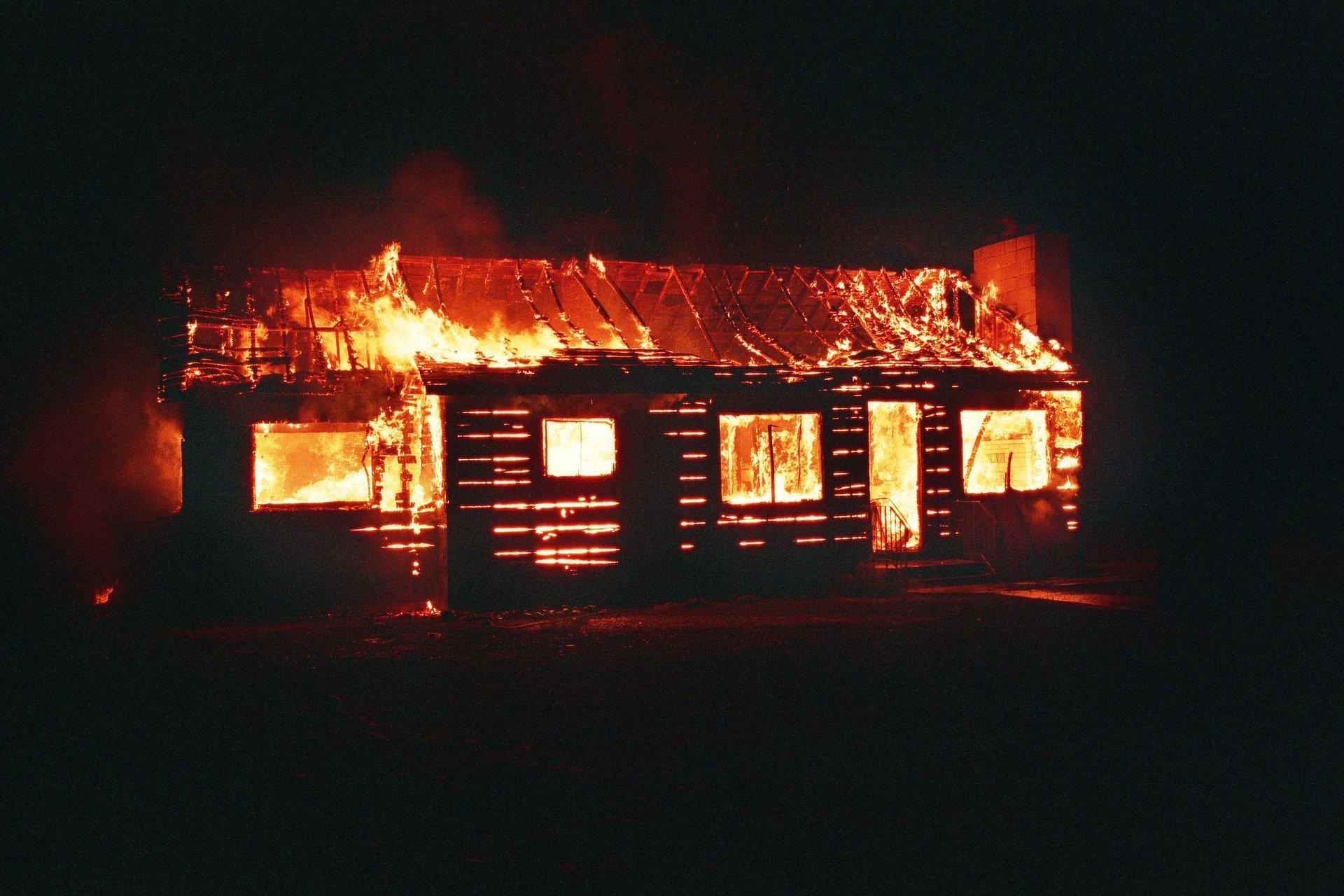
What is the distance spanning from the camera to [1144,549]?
20219 mm

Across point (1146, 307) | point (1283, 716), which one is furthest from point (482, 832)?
point (1146, 307)

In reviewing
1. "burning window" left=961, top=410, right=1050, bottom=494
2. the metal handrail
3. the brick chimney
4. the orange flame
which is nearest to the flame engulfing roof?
the orange flame

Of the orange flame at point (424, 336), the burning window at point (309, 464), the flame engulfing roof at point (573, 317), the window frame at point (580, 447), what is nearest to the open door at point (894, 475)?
the flame engulfing roof at point (573, 317)

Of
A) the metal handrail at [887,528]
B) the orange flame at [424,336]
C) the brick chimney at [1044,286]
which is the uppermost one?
the brick chimney at [1044,286]

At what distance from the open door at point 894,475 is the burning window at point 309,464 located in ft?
26.2

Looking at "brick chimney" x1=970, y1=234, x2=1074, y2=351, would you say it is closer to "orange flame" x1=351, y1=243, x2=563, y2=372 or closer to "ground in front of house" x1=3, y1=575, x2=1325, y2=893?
"ground in front of house" x1=3, y1=575, x2=1325, y2=893

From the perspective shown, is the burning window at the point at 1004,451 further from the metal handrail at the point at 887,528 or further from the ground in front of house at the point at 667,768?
the ground in front of house at the point at 667,768

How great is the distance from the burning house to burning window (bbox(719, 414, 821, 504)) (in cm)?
4

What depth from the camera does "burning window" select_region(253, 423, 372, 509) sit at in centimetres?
1520

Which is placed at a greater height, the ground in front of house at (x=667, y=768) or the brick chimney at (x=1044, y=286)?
the brick chimney at (x=1044, y=286)

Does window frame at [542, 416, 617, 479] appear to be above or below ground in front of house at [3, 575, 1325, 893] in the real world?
above

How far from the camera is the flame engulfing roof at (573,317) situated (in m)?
15.4

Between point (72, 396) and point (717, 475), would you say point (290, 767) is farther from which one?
point (72, 396)

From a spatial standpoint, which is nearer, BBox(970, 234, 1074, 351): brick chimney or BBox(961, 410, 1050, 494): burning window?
BBox(961, 410, 1050, 494): burning window
